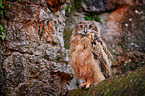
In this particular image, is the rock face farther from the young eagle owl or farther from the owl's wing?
the owl's wing

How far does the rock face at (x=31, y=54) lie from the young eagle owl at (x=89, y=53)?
0.53 meters

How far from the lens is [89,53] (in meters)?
2.11

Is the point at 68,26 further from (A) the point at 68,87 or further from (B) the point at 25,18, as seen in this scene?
(A) the point at 68,87

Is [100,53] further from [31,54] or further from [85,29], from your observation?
[31,54]

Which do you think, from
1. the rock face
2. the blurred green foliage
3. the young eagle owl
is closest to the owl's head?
the young eagle owl

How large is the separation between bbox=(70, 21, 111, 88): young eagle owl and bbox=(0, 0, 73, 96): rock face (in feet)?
1.75

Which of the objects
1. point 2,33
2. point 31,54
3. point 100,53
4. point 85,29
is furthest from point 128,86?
point 2,33

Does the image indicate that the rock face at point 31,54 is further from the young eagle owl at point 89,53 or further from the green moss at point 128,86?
the green moss at point 128,86

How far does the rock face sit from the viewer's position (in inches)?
91.0

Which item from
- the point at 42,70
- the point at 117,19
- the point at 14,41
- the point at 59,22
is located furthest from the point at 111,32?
the point at 14,41

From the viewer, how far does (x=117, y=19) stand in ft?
11.9

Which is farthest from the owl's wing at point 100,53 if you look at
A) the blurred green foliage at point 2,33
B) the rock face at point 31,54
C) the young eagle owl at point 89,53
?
the blurred green foliage at point 2,33

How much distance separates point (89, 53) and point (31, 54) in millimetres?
988

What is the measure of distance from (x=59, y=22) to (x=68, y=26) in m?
0.28
